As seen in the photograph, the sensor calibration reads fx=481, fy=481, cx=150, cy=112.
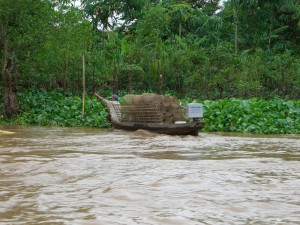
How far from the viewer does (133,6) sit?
1088 inches

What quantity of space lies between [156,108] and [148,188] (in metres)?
7.52

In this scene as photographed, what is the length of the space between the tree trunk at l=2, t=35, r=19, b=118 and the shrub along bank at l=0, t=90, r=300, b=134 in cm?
31

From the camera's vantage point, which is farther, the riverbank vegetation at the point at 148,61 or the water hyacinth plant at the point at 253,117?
the riverbank vegetation at the point at 148,61

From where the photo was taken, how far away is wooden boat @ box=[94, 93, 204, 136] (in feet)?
36.7

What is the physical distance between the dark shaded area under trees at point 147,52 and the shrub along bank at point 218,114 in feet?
3.04

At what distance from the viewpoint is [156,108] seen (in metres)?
11.6

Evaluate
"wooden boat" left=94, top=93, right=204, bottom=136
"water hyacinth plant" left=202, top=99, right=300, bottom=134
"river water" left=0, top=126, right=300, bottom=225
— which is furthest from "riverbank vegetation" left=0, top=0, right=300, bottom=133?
"river water" left=0, top=126, right=300, bottom=225

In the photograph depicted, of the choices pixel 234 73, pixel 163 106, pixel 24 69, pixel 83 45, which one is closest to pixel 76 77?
pixel 83 45

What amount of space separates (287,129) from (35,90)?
10421mm

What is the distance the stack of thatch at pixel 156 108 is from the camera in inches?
459

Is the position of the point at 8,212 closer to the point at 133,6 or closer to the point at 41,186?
the point at 41,186

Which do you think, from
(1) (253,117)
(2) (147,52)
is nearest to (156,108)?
(1) (253,117)

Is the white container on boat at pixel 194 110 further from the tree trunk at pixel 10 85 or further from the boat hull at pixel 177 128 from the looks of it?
the tree trunk at pixel 10 85

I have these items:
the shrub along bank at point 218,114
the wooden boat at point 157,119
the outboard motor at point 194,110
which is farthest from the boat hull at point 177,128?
the shrub along bank at point 218,114
